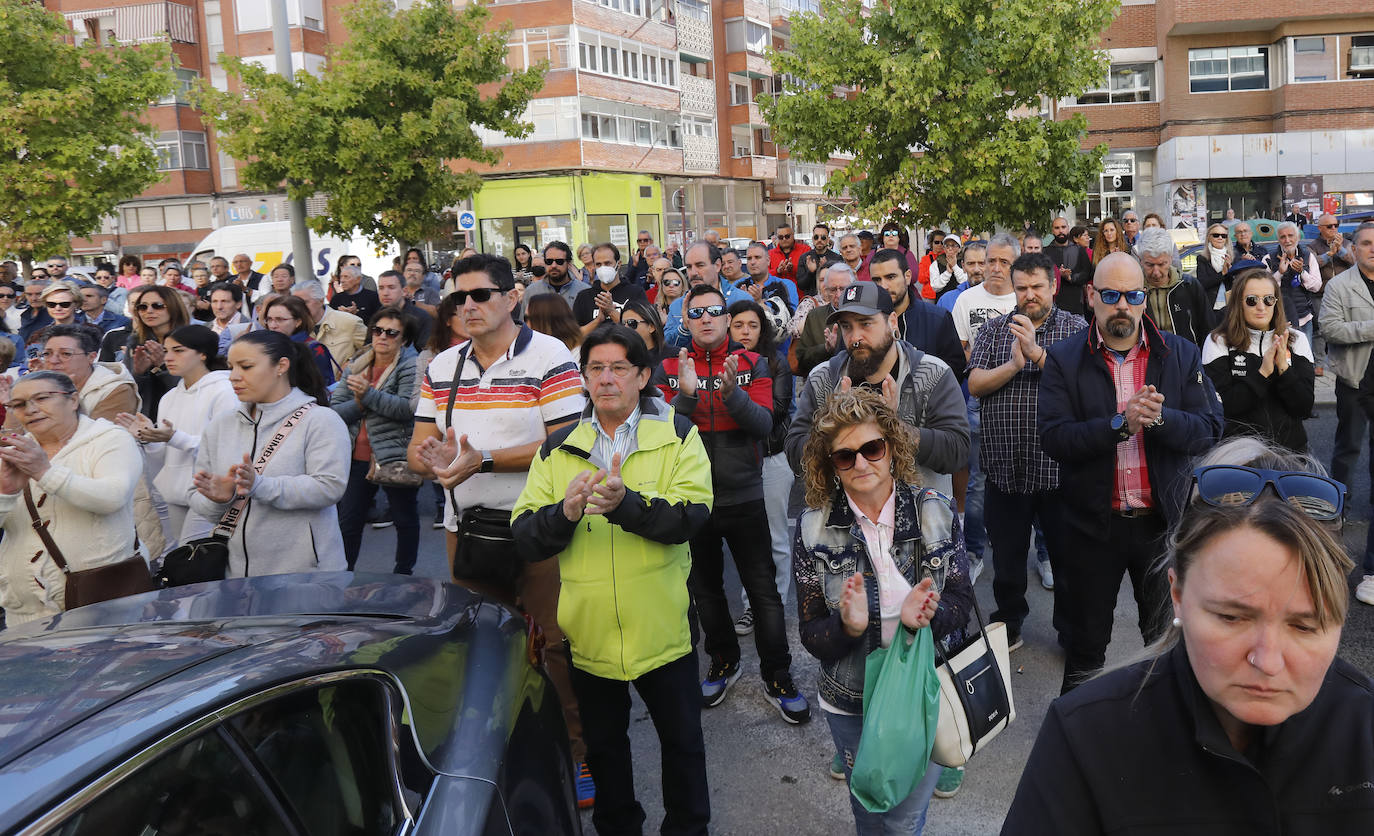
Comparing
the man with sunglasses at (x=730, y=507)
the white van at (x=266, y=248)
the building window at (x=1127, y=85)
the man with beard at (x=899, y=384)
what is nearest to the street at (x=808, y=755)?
the man with sunglasses at (x=730, y=507)

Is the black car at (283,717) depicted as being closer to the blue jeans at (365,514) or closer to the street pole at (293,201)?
the blue jeans at (365,514)

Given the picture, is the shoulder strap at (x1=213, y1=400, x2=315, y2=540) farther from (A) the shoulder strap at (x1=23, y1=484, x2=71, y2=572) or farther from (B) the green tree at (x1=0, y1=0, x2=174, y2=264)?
(B) the green tree at (x1=0, y1=0, x2=174, y2=264)

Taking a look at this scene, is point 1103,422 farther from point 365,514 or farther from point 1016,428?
point 365,514

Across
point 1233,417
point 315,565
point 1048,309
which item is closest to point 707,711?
point 315,565

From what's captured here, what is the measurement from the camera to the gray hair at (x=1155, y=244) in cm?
766

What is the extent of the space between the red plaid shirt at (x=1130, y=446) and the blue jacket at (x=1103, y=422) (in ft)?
0.10

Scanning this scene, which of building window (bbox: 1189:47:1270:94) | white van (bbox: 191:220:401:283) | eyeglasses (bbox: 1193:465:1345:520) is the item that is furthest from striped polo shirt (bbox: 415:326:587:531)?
building window (bbox: 1189:47:1270:94)

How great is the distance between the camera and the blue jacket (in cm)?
422

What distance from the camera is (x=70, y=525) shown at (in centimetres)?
427

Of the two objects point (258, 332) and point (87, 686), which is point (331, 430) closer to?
point (258, 332)

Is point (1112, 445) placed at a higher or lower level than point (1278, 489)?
lower

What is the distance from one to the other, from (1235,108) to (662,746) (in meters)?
36.7

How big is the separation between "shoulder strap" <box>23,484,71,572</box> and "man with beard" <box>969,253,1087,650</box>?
13.5 feet

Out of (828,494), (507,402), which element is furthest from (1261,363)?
(507,402)
